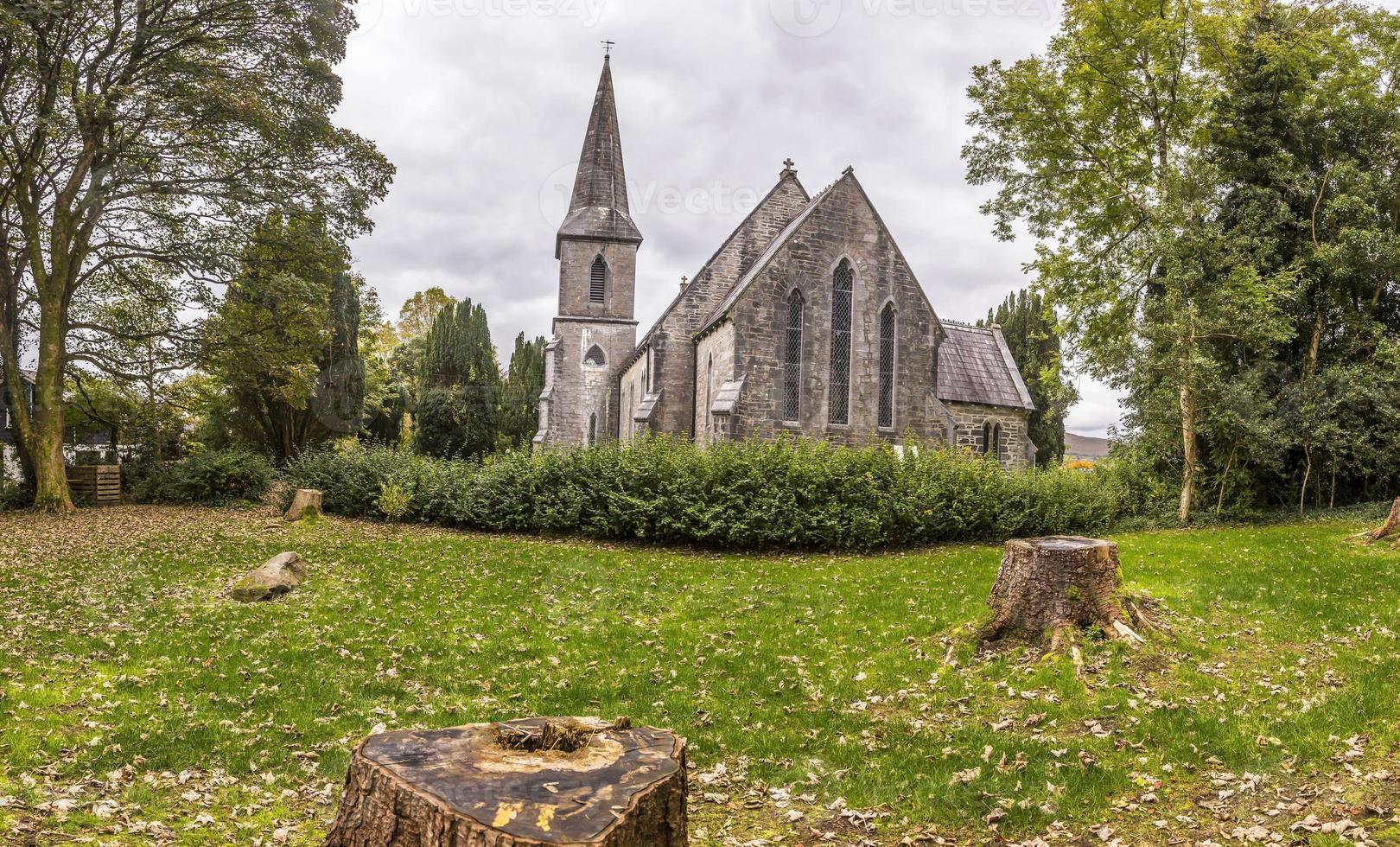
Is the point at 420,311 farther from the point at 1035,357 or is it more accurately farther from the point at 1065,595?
the point at 1065,595

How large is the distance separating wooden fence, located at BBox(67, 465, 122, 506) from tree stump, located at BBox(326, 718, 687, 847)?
904 inches

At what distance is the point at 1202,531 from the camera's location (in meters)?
19.2

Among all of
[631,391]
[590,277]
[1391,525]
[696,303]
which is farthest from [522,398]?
[1391,525]

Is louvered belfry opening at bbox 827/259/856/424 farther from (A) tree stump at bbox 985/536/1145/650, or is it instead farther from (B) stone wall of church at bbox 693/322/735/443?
(A) tree stump at bbox 985/536/1145/650

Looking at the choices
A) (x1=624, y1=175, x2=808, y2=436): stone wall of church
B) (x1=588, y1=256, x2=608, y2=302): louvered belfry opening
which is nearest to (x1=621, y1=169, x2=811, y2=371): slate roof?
(x1=624, y1=175, x2=808, y2=436): stone wall of church

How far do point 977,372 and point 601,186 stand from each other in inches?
763

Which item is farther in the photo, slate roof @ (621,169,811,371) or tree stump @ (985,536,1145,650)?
slate roof @ (621,169,811,371)

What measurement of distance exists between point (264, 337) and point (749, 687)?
19252 mm

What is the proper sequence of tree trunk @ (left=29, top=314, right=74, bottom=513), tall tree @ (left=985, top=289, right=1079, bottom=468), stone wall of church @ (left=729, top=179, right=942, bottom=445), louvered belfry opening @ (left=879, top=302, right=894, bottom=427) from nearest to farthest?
tree trunk @ (left=29, top=314, right=74, bottom=513) < stone wall of church @ (left=729, top=179, right=942, bottom=445) < louvered belfry opening @ (left=879, top=302, right=894, bottom=427) < tall tree @ (left=985, top=289, right=1079, bottom=468)

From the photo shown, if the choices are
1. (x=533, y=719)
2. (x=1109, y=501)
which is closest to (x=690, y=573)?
(x=533, y=719)

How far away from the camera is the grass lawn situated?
191 inches

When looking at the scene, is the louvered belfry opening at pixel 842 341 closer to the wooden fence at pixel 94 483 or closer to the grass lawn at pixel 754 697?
the grass lawn at pixel 754 697

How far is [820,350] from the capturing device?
77.0 feet

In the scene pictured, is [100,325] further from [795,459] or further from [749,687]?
[749,687]
